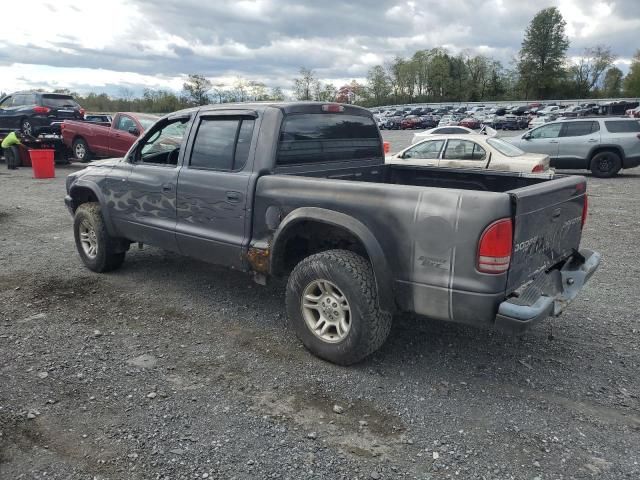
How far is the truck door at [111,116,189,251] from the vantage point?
476 centimetres

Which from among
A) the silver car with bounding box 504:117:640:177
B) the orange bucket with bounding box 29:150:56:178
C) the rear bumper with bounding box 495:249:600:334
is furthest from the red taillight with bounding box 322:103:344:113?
the silver car with bounding box 504:117:640:177

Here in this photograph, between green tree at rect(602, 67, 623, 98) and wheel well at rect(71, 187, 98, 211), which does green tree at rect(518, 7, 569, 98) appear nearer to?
green tree at rect(602, 67, 623, 98)

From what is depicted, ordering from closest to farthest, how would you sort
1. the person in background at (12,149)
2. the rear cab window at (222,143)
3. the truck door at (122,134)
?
1. the rear cab window at (222,143)
2. the truck door at (122,134)
3. the person in background at (12,149)

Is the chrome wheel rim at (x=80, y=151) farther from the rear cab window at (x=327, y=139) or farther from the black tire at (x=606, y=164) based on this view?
the black tire at (x=606, y=164)

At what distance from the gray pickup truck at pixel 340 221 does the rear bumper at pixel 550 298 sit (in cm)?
1

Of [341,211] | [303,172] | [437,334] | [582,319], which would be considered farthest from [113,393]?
[582,319]

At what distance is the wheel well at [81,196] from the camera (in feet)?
18.8

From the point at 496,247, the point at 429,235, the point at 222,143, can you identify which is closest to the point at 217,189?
the point at 222,143

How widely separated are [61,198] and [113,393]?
869 centimetres

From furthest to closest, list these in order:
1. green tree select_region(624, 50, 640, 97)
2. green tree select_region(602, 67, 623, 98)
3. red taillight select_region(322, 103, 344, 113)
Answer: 1. green tree select_region(602, 67, 623, 98)
2. green tree select_region(624, 50, 640, 97)
3. red taillight select_region(322, 103, 344, 113)

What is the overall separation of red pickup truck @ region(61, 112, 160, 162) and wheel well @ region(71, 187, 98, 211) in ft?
27.2

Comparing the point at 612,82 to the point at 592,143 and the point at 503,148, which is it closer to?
the point at 592,143

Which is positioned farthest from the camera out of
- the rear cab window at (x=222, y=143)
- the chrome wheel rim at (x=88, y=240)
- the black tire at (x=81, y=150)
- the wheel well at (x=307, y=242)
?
the black tire at (x=81, y=150)

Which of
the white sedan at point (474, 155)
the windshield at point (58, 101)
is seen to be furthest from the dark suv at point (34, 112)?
the white sedan at point (474, 155)
